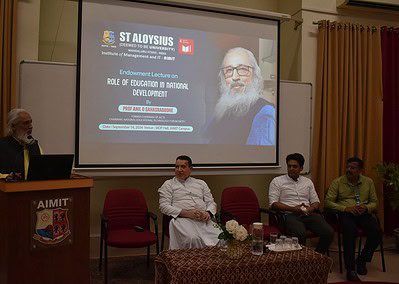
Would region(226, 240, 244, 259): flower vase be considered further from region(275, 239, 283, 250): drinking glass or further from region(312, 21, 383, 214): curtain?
region(312, 21, 383, 214): curtain

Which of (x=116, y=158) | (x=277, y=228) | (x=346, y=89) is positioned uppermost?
(x=346, y=89)

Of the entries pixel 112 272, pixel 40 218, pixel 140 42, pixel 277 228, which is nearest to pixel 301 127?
pixel 277 228

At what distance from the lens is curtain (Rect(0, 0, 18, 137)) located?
395cm

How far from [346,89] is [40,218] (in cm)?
405

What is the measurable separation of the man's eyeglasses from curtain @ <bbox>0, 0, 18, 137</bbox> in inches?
85.6

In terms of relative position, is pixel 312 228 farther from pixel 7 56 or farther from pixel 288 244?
pixel 7 56

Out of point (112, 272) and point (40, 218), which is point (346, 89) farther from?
point (40, 218)

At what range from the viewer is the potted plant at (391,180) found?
4.67m

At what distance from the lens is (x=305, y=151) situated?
512 cm

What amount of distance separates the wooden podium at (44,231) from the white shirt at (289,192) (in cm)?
Result: 235

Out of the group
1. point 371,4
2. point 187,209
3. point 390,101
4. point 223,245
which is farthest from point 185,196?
point 371,4

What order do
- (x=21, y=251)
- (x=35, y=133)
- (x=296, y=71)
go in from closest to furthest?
1. (x=21, y=251)
2. (x=35, y=133)
3. (x=296, y=71)

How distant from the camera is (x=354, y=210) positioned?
4.31m

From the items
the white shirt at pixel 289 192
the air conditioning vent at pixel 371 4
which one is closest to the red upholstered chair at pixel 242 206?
the white shirt at pixel 289 192
